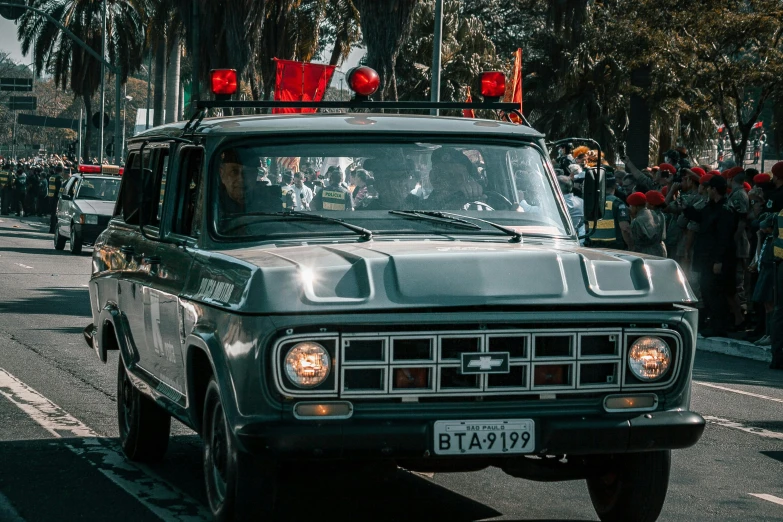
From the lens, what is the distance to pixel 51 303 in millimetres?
17453

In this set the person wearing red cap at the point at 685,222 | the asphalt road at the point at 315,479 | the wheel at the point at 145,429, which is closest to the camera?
the asphalt road at the point at 315,479

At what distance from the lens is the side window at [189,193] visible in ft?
21.4

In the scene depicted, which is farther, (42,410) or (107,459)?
(42,410)

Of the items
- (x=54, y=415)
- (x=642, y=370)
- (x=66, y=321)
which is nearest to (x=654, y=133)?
(x=66, y=321)

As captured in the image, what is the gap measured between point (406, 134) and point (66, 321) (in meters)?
9.65

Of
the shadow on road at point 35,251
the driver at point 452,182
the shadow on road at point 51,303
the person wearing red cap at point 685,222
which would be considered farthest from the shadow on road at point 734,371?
the shadow on road at point 35,251

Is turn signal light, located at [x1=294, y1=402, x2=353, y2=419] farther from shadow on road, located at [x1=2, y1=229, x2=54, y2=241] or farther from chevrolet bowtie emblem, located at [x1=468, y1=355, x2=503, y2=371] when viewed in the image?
shadow on road, located at [x1=2, y1=229, x2=54, y2=241]

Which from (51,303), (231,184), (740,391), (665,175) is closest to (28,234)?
(51,303)

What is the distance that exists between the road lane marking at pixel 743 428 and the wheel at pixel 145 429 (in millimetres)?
3986

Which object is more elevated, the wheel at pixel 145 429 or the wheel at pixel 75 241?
the wheel at pixel 145 429

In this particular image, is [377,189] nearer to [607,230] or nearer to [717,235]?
[717,235]

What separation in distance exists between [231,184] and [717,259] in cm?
1020

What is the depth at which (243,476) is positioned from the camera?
5309 millimetres

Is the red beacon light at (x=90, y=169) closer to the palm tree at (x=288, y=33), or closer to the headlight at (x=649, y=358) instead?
the palm tree at (x=288, y=33)
